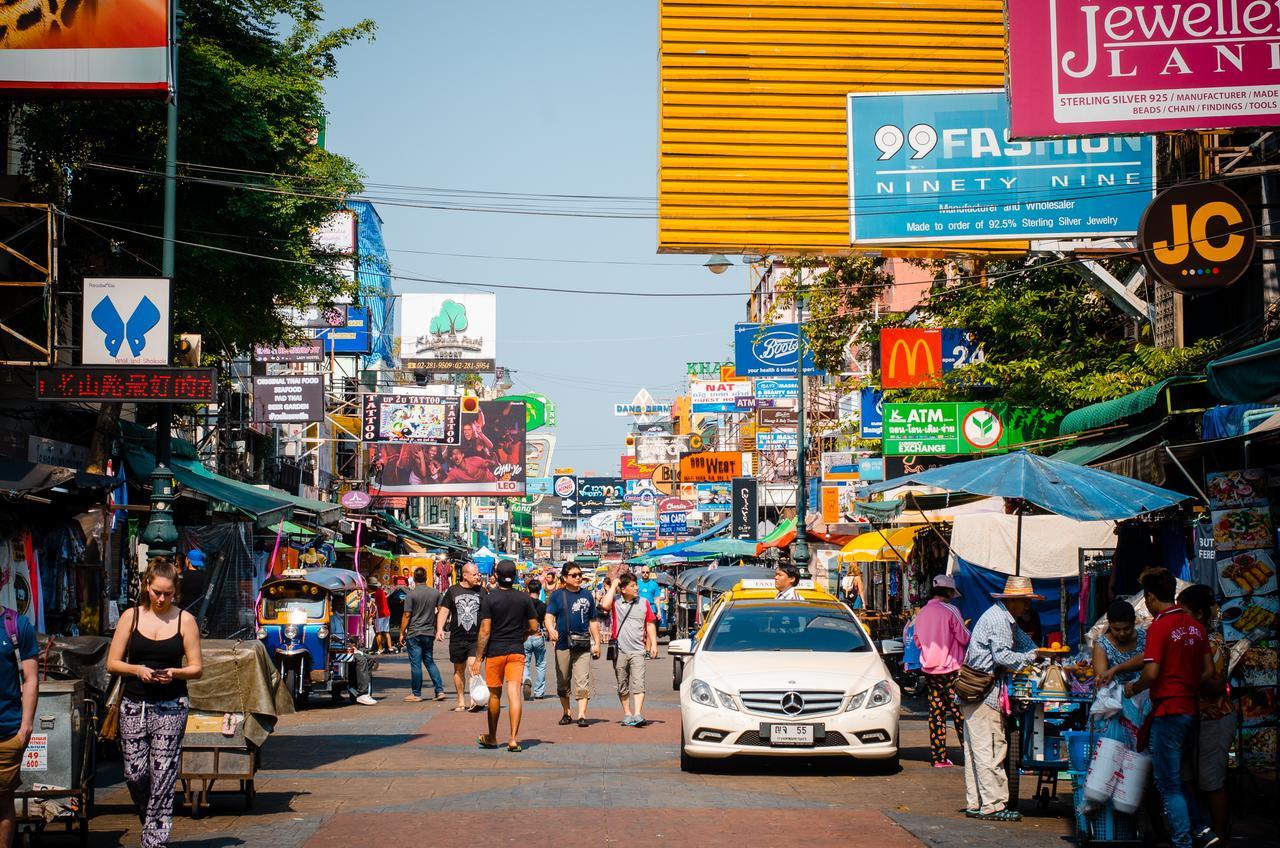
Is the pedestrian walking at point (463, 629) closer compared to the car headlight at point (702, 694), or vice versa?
the car headlight at point (702, 694)

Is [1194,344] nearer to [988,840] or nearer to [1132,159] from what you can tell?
[1132,159]

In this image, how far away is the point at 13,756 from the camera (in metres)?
8.12

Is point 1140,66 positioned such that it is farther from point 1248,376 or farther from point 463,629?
point 463,629

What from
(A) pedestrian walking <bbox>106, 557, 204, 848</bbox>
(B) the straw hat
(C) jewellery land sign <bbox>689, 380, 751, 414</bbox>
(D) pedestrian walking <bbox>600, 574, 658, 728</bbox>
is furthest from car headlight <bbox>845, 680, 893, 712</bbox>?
(C) jewellery land sign <bbox>689, 380, 751, 414</bbox>

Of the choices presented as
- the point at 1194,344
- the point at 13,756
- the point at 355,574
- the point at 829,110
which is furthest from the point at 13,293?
the point at 1194,344

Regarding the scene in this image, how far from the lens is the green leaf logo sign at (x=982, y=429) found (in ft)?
75.0

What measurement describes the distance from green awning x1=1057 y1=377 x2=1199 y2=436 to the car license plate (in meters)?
4.84

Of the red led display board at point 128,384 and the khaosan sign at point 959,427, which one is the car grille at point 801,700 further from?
the khaosan sign at point 959,427

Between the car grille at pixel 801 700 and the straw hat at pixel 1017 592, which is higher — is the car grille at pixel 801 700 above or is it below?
below

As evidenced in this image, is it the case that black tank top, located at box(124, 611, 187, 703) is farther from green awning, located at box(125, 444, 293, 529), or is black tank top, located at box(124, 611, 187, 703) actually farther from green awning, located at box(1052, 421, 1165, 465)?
green awning, located at box(125, 444, 293, 529)

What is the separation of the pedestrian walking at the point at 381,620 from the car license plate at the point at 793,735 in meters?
24.3

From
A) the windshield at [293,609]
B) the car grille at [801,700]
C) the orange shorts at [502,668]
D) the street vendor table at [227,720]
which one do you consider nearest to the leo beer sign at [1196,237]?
the car grille at [801,700]

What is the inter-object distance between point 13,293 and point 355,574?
8.94 m

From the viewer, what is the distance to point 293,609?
23.0 metres
